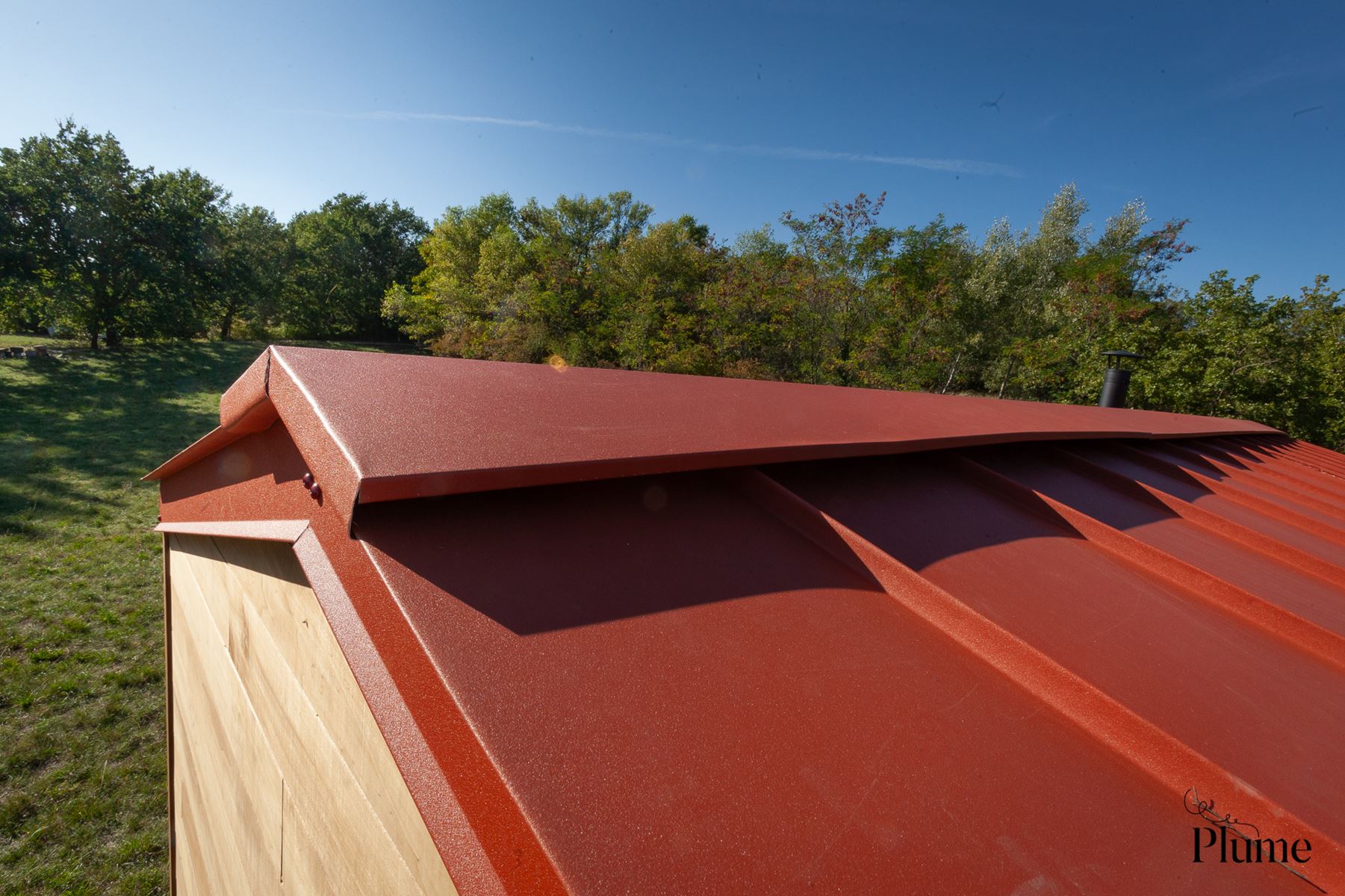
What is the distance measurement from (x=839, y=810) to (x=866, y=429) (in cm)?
111

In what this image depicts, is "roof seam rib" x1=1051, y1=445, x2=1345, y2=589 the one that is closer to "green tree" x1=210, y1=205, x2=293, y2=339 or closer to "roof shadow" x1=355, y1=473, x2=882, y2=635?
"roof shadow" x1=355, y1=473, x2=882, y2=635

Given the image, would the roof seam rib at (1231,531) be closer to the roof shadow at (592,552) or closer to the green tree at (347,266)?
the roof shadow at (592,552)

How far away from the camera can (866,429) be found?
1.48 meters

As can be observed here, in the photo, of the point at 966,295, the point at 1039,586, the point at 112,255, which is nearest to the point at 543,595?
the point at 1039,586

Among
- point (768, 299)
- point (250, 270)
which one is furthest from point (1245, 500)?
point (250, 270)

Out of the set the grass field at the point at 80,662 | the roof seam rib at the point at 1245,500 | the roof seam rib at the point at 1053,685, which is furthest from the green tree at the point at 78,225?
the roof seam rib at the point at 1245,500

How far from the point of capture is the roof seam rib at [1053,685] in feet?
2.22

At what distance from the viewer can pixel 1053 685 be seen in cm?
81

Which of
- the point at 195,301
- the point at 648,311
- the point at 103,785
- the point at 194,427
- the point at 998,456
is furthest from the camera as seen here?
the point at 195,301

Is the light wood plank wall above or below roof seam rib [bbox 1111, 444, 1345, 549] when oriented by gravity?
below

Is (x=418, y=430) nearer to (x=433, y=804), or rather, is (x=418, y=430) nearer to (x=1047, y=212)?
(x=433, y=804)

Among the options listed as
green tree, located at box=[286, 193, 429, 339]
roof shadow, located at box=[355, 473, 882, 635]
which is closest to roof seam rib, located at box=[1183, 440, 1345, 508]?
roof shadow, located at box=[355, 473, 882, 635]

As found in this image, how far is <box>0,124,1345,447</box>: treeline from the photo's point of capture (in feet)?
39.9

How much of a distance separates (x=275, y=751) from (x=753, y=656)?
4.95 ft
